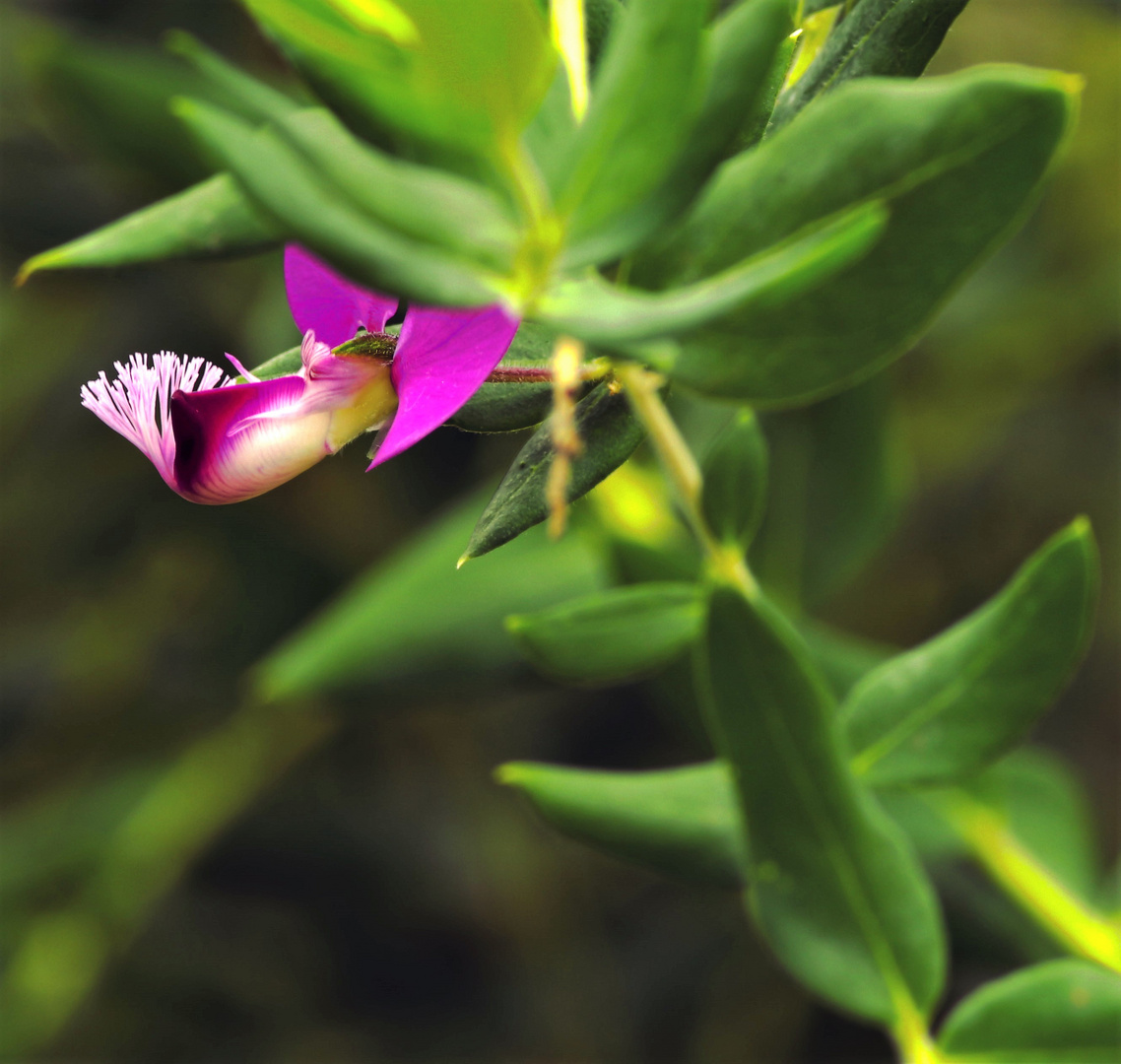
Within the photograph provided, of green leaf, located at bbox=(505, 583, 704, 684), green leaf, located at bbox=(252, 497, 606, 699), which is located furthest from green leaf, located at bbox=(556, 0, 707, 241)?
green leaf, located at bbox=(252, 497, 606, 699)

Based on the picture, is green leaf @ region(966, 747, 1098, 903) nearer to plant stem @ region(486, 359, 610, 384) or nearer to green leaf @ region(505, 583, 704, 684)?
green leaf @ region(505, 583, 704, 684)

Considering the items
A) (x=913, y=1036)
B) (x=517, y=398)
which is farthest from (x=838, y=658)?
(x=517, y=398)

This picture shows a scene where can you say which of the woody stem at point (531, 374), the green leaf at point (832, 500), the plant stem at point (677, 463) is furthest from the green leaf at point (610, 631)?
the green leaf at point (832, 500)

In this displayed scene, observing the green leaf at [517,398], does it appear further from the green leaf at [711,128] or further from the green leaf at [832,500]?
the green leaf at [832,500]

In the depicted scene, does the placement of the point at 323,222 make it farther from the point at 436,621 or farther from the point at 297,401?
the point at 436,621

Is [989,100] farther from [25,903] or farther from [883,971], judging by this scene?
[25,903]

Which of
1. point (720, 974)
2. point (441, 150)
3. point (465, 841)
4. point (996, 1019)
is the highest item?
point (465, 841)

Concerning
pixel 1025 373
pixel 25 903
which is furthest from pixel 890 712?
pixel 25 903
